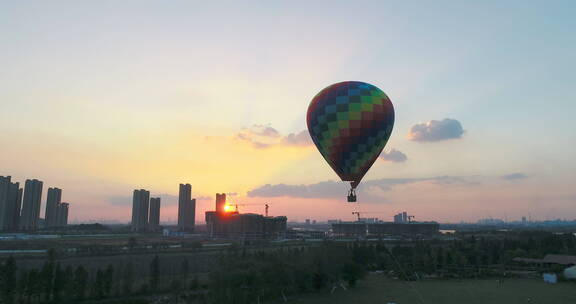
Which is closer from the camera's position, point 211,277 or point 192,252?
point 211,277

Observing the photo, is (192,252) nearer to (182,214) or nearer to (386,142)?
(386,142)

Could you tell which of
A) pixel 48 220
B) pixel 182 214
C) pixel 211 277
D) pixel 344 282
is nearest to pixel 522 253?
pixel 344 282

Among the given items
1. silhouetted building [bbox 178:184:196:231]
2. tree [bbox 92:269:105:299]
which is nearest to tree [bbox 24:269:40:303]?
tree [bbox 92:269:105:299]

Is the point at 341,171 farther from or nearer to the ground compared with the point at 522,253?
farther from the ground

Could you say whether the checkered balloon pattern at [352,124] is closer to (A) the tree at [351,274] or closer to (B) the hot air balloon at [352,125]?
(B) the hot air balloon at [352,125]

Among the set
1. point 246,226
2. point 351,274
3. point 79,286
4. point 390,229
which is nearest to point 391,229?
point 390,229

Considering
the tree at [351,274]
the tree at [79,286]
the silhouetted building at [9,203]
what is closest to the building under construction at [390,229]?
the tree at [351,274]

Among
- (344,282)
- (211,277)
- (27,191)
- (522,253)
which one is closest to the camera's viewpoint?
(211,277)

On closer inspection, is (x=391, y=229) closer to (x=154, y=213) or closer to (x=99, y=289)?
(x=154, y=213)
